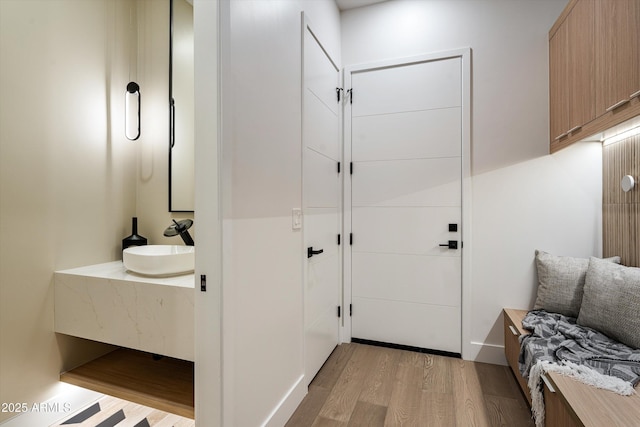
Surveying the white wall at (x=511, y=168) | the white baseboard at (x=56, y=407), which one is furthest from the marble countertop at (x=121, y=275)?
the white wall at (x=511, y=168)

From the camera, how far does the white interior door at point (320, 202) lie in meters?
2.10

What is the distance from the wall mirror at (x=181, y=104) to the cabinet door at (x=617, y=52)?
7.79 feet

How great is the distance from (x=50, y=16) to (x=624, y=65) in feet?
Result: 9.58

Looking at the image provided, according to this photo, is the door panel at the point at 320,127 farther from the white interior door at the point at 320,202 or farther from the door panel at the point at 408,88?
the door panel at the point at 408,88

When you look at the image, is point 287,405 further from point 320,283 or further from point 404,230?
point 404,230

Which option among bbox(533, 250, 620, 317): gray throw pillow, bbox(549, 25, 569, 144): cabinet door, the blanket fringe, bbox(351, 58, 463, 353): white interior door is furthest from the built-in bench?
bbox(549, 25, 569, 144): cabinet door

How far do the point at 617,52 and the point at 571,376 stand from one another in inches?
60.4

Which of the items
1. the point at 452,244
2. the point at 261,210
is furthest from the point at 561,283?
the point at 261,210

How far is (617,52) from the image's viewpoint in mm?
1539

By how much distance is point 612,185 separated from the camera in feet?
6.92

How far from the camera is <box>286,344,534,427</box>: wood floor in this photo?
5.88 ft

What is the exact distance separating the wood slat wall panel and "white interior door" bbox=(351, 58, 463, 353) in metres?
0.91

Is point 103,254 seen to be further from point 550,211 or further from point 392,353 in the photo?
point 550,211

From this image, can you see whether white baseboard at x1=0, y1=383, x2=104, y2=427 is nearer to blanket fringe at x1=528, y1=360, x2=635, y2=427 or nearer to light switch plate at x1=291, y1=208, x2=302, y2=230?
light switch plate at x1=291, y1=208, x2=302, y2=230
